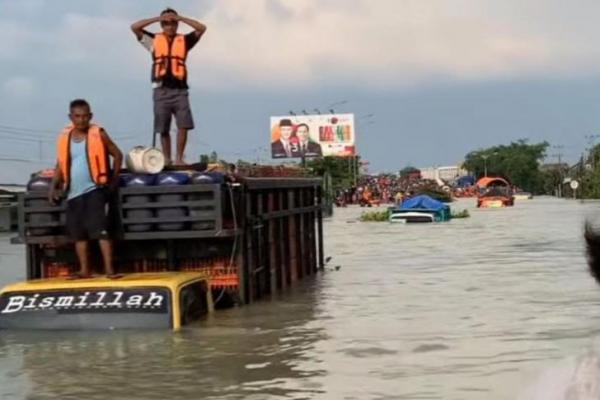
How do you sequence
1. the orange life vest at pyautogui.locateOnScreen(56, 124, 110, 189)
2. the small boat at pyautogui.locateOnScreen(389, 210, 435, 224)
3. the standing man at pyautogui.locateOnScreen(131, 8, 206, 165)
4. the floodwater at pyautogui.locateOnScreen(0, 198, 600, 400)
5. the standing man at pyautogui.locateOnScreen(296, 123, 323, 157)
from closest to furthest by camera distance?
the floodwater at pyautogui.locateOnScreen(0, 198, 600, 400)
the orange life vest at pyautogui.locateOnScreen(56, 124, 110, 189)
the standing man at pyautogui.locateOnScreen(131, 8, 206, 165)
the small boat at pyautogui.locateOnScreen(389, 210, 435, 224)
the standing man at pyautogui.locateOnScreen(296, 123, 323, 157)

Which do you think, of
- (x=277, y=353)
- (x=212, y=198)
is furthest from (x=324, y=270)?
(x=277, y=353)

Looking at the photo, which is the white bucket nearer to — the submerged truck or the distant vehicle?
the submerged truck

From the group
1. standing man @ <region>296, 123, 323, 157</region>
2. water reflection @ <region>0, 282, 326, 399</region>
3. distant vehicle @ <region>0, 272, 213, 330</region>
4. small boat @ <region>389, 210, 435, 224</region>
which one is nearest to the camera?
water reflection @ <region>0, 282, 326, 399</region>

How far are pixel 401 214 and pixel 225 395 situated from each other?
3460 centimetres

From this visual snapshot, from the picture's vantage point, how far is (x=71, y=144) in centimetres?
1017

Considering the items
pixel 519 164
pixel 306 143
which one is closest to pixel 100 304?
pixel 306 143

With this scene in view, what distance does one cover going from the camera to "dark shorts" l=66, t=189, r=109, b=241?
10.1 meters

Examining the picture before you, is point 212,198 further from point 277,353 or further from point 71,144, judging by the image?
point 277,353

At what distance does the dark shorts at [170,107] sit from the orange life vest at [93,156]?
1.52 m

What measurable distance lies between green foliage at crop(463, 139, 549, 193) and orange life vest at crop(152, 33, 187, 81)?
149m

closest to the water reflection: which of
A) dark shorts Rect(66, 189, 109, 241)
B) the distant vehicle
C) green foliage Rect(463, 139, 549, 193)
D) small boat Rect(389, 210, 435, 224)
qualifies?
the distant vehicle

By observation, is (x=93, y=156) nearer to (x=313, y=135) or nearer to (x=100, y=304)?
(x=100, y=304)

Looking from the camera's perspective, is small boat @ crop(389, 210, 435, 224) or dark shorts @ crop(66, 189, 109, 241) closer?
dark shorts @ crop(66, 189, 109, 241)

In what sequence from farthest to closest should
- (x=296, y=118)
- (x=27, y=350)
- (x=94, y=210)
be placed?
(x=296, y=118)
(x=94, y=210)
(x=27, y=350)
